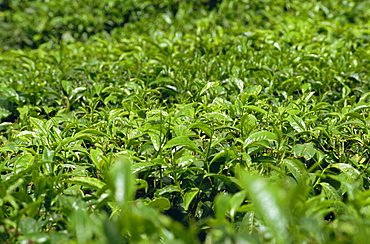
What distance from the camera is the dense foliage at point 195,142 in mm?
1191

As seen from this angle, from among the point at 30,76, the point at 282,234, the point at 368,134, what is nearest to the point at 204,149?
the point at 368,134

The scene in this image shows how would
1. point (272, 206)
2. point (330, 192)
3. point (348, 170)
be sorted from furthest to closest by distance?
point (348, 170), point (330, 192), point (272, 206)

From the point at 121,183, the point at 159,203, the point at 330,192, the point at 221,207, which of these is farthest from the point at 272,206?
the point at 330,192

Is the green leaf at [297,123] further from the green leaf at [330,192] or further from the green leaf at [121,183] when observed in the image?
the green leaf at [121,183]

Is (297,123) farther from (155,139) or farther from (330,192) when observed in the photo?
(155,139)

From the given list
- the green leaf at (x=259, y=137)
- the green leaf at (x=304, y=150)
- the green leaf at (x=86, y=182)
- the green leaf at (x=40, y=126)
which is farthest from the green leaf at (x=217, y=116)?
the green leaf at (x=40, y=126)

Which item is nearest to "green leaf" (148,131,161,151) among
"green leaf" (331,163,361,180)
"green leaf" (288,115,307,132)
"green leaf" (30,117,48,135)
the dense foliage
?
the dense foliage

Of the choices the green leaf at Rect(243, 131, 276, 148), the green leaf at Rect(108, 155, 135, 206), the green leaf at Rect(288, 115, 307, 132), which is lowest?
the green leaf at Rect(288, 115, 307, 132)

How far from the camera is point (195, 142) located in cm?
204

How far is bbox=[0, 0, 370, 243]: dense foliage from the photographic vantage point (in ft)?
3.91

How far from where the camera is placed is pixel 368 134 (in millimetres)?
2033

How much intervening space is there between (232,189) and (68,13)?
4792 millimetres

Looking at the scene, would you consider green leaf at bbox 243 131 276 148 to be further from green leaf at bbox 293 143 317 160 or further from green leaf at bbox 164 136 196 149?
green leaf at bbox 164 136 196 149

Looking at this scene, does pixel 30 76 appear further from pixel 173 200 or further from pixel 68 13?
pixel 68 13
